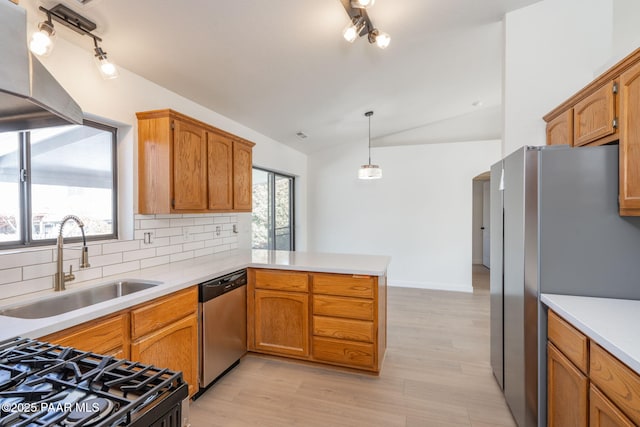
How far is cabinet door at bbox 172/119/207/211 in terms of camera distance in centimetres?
241

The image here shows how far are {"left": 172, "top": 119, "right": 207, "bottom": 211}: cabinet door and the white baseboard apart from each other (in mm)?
3931

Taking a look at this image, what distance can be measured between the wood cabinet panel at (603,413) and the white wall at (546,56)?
1844 millimetres

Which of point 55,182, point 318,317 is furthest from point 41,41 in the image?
point 318,317

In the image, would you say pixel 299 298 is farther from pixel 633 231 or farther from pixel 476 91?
pixel 476 91

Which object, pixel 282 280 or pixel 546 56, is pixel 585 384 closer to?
pixel 282 280

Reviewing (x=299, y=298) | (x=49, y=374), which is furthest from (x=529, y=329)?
(x=49, y=374)

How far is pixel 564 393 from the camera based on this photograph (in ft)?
4.93

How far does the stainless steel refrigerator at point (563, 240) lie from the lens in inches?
64.5

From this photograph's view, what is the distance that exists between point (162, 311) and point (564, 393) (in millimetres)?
2252

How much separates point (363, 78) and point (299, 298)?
2333mm

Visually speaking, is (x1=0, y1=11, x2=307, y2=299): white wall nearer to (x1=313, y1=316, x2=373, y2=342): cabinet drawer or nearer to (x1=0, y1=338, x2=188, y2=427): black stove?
(x1=0, y1=338, x2=188, y2=427): black stove

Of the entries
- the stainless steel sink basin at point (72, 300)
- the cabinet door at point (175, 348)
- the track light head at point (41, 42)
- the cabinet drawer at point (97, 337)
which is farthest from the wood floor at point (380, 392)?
the track light head at point (41, 42)

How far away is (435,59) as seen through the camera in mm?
3105

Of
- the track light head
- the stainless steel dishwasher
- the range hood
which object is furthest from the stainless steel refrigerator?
the track light head
